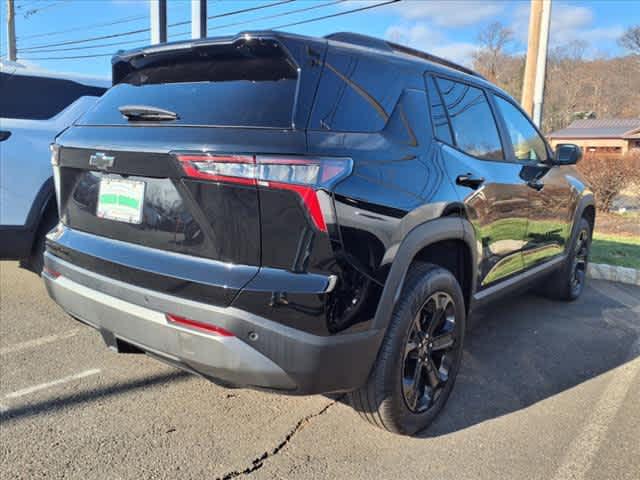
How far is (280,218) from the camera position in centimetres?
196

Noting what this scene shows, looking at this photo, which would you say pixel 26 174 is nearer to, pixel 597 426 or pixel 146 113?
pixel 146 113

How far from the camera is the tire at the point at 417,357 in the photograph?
7.90 ft

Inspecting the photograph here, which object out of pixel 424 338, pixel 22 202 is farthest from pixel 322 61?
pixel 22 202

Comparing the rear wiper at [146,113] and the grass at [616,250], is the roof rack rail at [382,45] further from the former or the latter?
the grass at [616,250]

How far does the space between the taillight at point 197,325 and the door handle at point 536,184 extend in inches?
103

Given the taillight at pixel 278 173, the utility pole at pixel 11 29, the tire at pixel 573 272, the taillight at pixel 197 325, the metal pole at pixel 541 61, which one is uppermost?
the utility pole at pixel 11 29

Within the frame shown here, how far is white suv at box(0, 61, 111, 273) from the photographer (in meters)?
3.78

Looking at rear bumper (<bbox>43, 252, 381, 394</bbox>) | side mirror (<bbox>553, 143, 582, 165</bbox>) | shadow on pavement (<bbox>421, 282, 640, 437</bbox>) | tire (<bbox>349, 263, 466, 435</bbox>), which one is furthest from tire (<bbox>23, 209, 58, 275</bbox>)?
side mirror (<bbox>553, 143, 582, 165</bbox>)

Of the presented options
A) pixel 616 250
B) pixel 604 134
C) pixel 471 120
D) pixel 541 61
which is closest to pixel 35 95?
pixel 471 120

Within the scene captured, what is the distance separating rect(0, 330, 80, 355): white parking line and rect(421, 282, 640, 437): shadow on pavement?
260cm

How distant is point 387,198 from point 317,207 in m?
0.42

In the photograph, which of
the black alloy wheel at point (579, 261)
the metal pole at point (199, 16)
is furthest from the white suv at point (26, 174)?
the metal pole at point (199, 16)

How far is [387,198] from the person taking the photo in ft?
7.38

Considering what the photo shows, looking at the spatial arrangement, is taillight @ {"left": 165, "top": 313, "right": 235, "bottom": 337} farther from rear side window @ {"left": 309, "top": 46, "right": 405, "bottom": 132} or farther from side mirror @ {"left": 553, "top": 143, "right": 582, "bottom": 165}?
side mirror @ {"left": 553, "top": 143, "right": 582, "bottom": 165}
